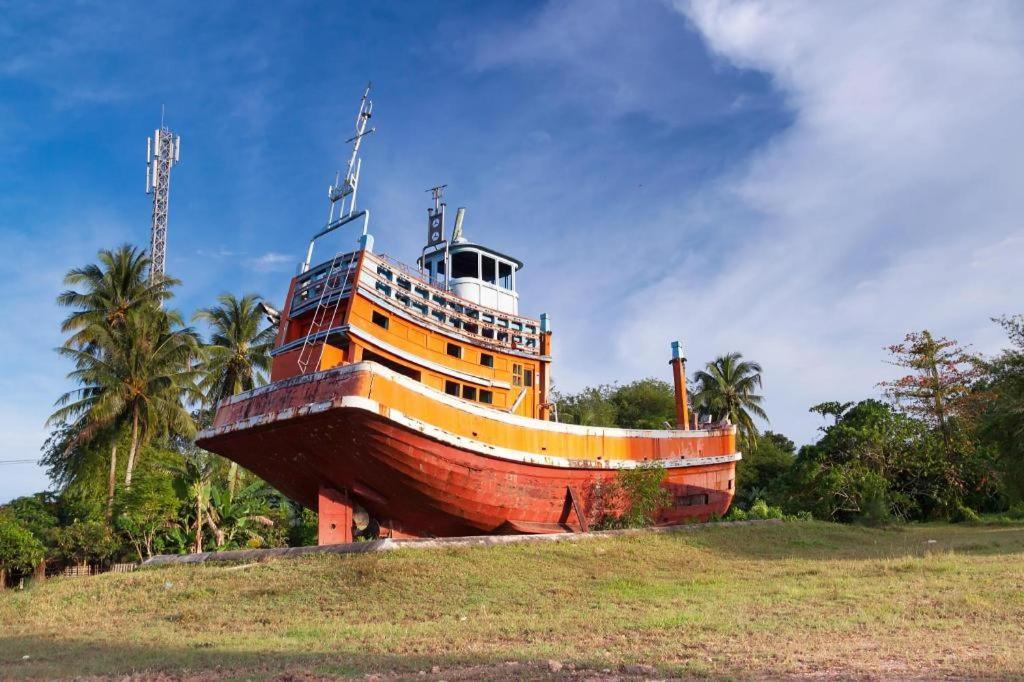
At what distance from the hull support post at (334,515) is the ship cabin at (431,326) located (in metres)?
2.60

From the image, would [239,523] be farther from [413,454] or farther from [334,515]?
[413,454]

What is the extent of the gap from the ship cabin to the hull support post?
2.60m

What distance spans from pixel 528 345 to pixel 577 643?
1315 centimetres

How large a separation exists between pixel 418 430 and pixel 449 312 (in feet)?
15.4

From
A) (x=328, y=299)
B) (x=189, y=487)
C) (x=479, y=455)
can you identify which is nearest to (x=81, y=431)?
(x=189, y=487)

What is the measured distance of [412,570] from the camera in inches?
485

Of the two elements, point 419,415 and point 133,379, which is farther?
point 133,379

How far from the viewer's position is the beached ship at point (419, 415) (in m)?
14.9

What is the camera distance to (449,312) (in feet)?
62.4

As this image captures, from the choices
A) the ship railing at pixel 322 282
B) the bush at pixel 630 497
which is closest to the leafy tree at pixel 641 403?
the bush at pixel 630 497

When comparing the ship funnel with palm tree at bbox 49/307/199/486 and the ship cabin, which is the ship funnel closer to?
the ship cabin

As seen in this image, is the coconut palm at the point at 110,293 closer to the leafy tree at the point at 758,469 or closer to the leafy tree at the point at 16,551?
the leafy tree at the point at 16,551

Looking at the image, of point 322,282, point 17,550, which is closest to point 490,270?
point 322,282

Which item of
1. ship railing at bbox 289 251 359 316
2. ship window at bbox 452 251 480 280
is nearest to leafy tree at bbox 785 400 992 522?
ship window at bbox 452 251 480 280
